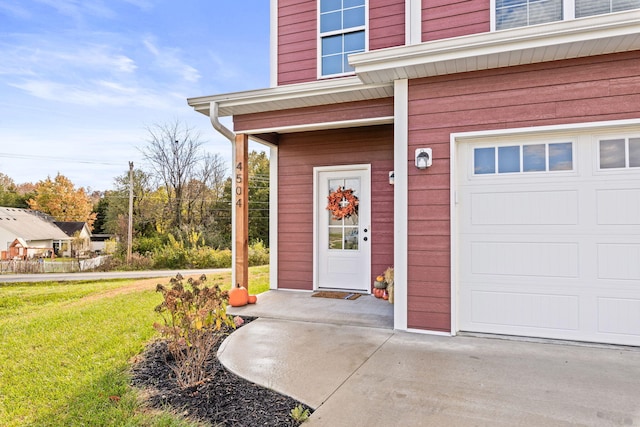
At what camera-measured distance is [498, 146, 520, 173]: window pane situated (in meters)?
3.74

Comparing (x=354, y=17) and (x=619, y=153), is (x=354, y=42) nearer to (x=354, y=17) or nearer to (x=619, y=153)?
(x=354, y=17)

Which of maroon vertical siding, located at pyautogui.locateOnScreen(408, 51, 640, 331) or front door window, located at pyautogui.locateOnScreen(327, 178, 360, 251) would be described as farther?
front door window, located at pyautogui.locateOnScreen(327, 178, 360, 251)

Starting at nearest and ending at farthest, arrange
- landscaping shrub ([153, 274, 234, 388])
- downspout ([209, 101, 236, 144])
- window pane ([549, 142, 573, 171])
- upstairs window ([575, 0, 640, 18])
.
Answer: landscaping shrub ([153, 274, 234, 388]), window pane ([549, 142, 573, 171]), upstairs window ([575, 0, 640, 18]), downspout ([209, 101, 236, 144])

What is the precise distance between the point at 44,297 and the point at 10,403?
19.6ft

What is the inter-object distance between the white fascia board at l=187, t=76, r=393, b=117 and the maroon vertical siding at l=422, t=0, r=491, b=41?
809 millimetres

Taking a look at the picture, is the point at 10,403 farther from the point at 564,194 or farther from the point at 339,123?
the point at 564,194

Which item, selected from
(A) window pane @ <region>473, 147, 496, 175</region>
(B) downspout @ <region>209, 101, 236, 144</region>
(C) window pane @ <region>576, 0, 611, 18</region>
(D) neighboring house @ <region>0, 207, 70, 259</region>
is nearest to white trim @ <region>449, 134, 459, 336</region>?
(A) window pane @ <region>473, 147, 496, 175</region>

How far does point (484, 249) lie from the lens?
12.5ft

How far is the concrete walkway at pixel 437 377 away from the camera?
2.25 m

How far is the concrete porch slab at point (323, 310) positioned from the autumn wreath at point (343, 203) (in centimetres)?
135

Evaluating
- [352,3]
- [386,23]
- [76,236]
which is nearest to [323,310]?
[386,23]

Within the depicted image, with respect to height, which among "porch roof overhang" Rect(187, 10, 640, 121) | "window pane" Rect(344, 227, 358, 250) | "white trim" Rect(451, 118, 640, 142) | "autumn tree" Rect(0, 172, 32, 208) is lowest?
"window pane" Rect(344, 227, 358, 250)

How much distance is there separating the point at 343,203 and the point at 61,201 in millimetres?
29120

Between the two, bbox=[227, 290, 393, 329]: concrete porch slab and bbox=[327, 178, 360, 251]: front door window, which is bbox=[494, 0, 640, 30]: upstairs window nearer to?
bbox=[327, 178, 360, 251]: front door window
